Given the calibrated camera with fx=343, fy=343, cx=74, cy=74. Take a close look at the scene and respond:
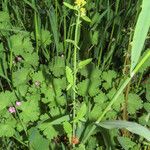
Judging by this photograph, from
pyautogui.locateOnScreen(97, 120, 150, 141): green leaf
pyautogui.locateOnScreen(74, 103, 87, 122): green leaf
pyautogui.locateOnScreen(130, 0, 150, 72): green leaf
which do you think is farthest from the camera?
pyautogui.locateOnScreen(74, 103, 87, 122): green leaf

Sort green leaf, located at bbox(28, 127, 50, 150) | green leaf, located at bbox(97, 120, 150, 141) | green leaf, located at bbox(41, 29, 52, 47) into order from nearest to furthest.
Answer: green leaf, located at bbox(97, 120, 150, 141) → green leaf, located at bbox(28, 127, 50, 150) → green leaf, located at bbox(41, 29, 52, 47)

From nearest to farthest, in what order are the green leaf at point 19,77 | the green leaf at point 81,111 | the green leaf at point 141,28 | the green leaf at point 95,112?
the green leaf at point 141,28, the green leaf at point 81,111, the green leaf at point 95,112, the green leaf at point 19,77

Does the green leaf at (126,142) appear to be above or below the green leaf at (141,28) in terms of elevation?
below

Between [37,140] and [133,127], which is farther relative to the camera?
[37,140]

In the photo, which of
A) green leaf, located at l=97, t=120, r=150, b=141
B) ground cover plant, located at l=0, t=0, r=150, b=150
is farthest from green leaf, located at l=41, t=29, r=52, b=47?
green leaf, located at l=97, t=120, r=150, b=141

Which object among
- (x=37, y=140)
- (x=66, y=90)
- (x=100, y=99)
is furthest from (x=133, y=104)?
(x=37, y=140)

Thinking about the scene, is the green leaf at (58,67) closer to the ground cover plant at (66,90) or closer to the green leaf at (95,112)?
the ground cover plant at (66,90)

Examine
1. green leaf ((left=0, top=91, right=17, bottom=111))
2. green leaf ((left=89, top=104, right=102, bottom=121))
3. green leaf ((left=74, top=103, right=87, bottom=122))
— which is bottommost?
green leaf ((left=89, top=104, right=102, bottom=121))

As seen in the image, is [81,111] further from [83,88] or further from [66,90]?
[83,88]

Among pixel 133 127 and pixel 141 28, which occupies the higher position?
pixel 141 28

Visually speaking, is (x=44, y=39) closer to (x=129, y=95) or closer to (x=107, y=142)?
(x=129, y=95)

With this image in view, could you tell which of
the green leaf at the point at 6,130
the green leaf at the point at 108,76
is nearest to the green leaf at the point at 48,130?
the green leaf at the point at 6,130

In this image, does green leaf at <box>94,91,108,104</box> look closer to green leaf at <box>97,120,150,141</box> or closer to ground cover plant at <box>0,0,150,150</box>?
ground cover plant at <box>0,0,150,150</box>
